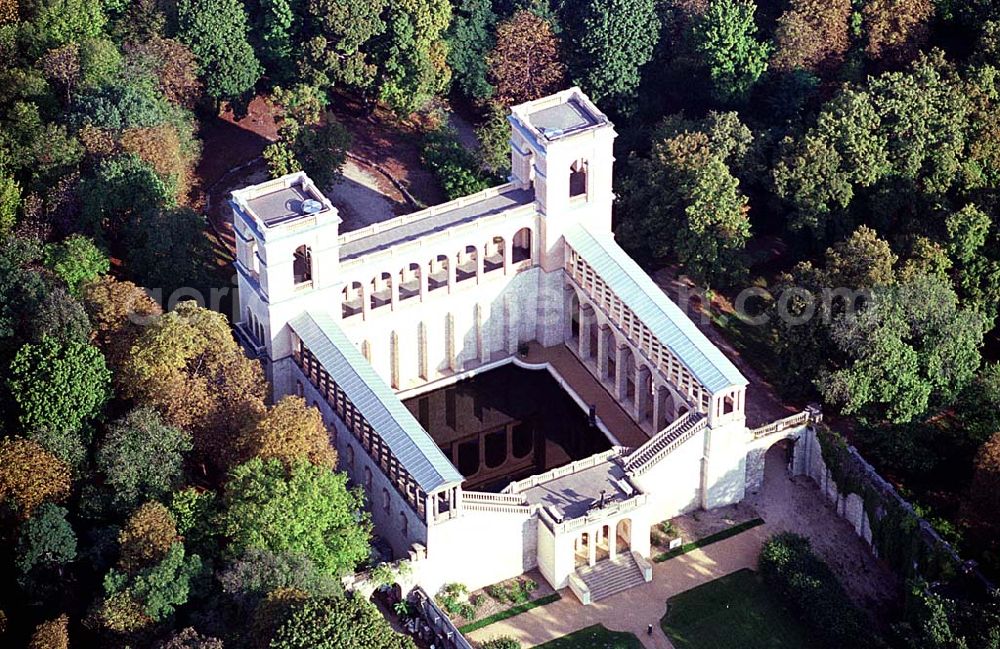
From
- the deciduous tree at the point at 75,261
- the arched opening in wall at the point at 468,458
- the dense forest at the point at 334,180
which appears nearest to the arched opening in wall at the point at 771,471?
the dense forest at the point at 334,180

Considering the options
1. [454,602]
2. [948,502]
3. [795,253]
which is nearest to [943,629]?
[948,502]

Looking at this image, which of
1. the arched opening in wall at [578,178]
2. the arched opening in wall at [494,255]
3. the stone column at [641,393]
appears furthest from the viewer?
the arched opening in wall at [494,255]

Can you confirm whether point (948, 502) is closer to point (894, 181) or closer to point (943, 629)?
point (943, 629)

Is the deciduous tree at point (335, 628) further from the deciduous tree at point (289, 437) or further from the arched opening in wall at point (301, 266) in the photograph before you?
the arched opening in wall at point (301, 266)

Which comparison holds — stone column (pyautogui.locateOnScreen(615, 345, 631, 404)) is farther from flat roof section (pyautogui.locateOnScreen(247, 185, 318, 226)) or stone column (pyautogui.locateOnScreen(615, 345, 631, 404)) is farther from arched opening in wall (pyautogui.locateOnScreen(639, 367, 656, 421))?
flat roof section (pyautogui.locateOnScreen(247, 185, 318, 226))

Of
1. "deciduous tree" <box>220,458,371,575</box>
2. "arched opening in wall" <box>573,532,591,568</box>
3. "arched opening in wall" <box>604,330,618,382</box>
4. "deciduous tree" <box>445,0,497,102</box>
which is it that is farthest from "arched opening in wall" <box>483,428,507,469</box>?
"deciduous tree" <box>445,0,497,102</box>
